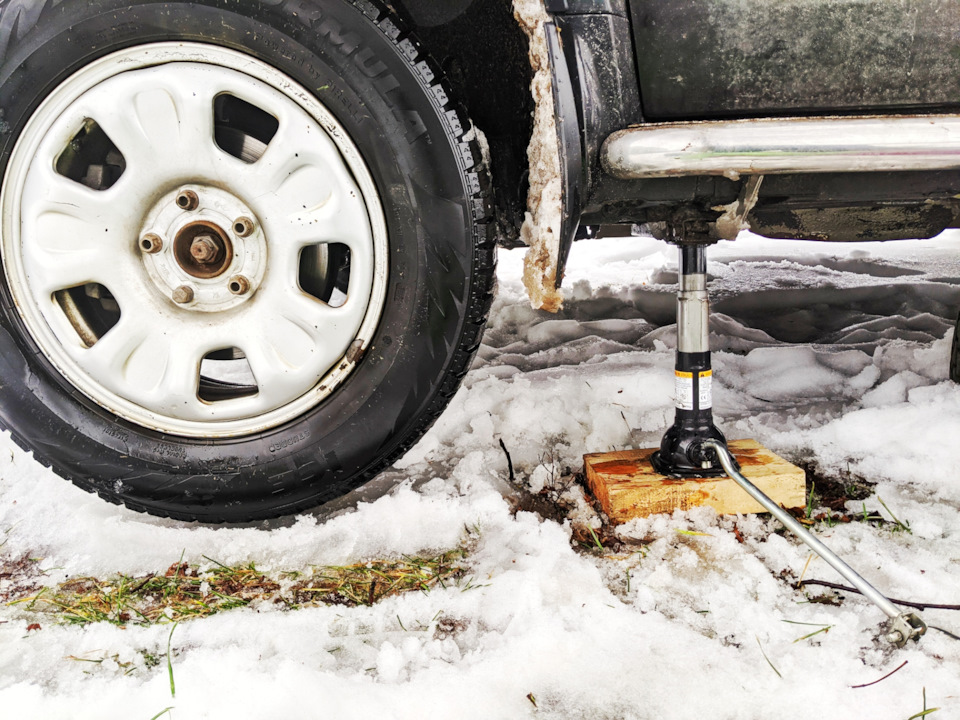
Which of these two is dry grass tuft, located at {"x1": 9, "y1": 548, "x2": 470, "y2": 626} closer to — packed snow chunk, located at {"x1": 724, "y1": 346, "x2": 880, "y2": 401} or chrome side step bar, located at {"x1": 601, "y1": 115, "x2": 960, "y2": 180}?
chrome side step bar, located at {"x1": 601, "y1": 115, "x2": 960, "y2": 180}

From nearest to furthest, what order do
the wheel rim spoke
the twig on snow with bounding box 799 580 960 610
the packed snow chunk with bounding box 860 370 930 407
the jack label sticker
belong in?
the twig on snow with bounding box 799 580 960 610 → the wheel rim spoke → the jack label sticker → the packed snow chunk with bounding box 860 370 930 407

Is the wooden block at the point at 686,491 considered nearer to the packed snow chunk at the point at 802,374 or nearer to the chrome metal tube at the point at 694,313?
the chrome metal tube at the point at 694,313

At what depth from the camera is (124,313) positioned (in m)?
1.20

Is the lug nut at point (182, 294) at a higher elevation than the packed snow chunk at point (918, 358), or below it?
higher

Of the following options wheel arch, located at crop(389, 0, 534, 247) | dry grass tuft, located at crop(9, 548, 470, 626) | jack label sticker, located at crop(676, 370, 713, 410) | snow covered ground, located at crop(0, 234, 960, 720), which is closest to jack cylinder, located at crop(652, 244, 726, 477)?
jack label sticker, located at crop(676, 370, 713, 410)

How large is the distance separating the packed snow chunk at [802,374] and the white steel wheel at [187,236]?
1280mm

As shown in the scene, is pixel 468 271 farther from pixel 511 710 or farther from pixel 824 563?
pixel 824 563

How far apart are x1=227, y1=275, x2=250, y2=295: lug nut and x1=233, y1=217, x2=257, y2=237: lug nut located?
0.08 metres

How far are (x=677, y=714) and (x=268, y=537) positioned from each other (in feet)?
2.67

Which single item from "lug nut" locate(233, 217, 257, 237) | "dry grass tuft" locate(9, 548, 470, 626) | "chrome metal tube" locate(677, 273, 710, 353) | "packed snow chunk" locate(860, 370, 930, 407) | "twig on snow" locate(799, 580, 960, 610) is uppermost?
"lug nut" locate(233, 217, 257, 237)

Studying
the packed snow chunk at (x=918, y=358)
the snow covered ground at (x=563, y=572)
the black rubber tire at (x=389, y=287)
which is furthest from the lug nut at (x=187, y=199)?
the packed snow chunk at (x=918, y=358)

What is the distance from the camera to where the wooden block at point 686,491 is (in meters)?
1.30

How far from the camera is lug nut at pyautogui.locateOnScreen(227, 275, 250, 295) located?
1185 millimetres

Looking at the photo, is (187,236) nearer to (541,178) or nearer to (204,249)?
(204,249)
